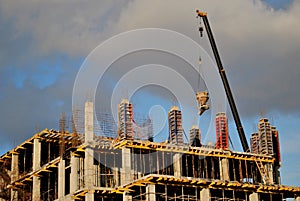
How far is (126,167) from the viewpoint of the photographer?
1844 inches

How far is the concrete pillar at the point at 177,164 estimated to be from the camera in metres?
50.6

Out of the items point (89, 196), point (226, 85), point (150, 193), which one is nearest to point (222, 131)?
point (226, 85)

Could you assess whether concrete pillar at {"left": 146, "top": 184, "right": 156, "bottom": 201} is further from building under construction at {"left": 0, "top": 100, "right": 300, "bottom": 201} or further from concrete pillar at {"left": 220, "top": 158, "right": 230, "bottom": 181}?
concrete pillar at {"left": 220, "top": 158, "right": 230, "bottom": 181}

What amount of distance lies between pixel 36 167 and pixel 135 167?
11001mm

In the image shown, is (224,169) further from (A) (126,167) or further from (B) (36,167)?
(B) (36,167)

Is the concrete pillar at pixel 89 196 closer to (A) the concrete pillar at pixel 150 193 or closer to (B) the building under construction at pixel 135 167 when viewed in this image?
(B) the building under construction at pixel 135 167

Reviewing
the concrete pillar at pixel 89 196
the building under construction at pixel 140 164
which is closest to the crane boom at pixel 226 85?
the building under construction at pixel 140 164

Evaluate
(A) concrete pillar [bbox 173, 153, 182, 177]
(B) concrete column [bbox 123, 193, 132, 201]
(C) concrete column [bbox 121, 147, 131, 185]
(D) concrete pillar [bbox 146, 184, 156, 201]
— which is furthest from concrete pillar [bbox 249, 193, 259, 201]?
(B) concrete column [bbox 123, 193, 132, 201]

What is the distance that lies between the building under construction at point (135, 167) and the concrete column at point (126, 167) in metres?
0.08

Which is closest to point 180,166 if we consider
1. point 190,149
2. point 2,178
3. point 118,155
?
point 190,149

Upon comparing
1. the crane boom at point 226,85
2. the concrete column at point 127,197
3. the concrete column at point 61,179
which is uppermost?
the crane boom at point 226,85

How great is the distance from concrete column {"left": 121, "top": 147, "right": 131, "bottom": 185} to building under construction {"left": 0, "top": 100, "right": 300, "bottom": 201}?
0.27 feet

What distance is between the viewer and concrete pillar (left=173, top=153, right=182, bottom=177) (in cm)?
5059

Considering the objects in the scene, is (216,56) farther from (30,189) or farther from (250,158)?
(30,189)
